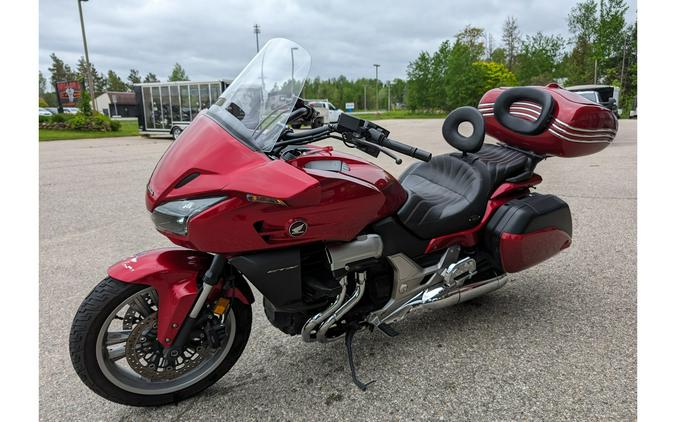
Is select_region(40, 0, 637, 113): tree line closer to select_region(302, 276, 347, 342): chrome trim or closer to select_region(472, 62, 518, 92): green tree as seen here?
select_region(472, 62, 518, 92): green tree

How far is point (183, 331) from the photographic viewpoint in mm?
1885

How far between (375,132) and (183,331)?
127cm

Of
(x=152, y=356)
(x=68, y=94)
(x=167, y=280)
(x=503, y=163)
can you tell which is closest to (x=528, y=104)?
(x=503, y=163)

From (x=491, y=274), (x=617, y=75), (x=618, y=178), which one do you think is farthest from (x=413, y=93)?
(x=491, y=274)

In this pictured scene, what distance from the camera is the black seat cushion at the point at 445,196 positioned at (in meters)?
2.23

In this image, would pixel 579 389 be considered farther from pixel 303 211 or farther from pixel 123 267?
pixel 123 267

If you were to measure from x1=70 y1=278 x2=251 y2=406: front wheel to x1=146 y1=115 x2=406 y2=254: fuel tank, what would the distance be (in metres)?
0.42

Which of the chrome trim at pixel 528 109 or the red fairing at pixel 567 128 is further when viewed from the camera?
the chrome trim at pixel 528 109

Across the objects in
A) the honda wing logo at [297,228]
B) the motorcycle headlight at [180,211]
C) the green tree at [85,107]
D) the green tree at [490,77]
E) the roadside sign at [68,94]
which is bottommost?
the honda wing logo at [297,228]

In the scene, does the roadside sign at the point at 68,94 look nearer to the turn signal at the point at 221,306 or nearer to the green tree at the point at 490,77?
the green tree at the point at 490,77

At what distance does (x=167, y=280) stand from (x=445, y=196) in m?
1.63

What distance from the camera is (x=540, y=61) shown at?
3788 centimetres

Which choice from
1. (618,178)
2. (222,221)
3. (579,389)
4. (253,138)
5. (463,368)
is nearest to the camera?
(222,221)

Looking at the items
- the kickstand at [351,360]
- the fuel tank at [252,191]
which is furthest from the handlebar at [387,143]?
the kickstand at [351,360]
